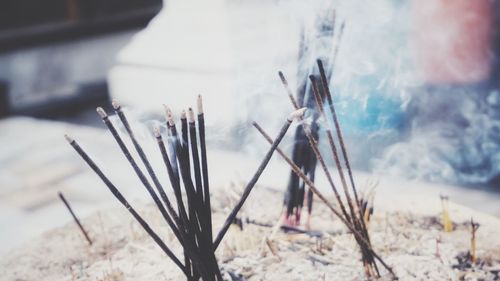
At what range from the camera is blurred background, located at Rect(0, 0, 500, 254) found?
190 inches

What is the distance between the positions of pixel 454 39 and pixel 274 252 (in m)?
3.32

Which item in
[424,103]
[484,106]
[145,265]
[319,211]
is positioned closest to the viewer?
[145,265]

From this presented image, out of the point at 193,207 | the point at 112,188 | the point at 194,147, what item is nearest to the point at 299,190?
the point at 193,207

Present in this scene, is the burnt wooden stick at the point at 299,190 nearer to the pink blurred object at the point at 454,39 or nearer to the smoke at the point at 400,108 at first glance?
the smoke at the point at 400,108

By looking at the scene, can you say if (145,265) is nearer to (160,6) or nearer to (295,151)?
(295,151)

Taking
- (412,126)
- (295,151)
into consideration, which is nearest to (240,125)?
(412,126)

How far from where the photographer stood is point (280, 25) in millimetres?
6051

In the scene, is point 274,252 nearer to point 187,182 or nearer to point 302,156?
point 302,156

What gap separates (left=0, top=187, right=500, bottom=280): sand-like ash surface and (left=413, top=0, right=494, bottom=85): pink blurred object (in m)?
2.17

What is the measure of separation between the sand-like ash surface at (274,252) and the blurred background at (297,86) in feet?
2.21

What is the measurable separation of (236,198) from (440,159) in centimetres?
255

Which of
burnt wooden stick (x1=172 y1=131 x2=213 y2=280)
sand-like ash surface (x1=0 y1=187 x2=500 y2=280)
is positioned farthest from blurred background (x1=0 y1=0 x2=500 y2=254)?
burnt wooden stick (x1=172 y1=131 x2=213 y2=280)

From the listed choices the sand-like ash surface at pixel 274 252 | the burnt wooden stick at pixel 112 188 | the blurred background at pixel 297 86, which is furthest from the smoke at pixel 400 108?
the burnt wooden stick at pixel 112 188

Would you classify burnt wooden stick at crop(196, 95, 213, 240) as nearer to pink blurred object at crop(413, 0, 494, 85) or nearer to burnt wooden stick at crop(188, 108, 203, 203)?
burnt wooden stick at crop(188, 108, 203, 203)
